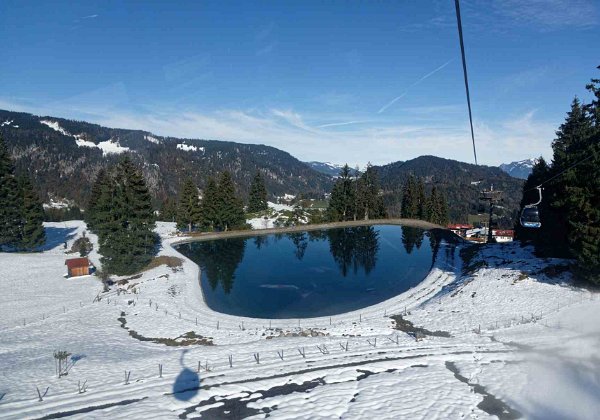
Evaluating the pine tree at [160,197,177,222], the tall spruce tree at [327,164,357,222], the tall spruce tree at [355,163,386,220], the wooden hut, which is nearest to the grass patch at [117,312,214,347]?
the wooden hut

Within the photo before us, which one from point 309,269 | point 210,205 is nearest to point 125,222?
point 309,269

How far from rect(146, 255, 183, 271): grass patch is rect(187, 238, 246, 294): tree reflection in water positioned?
2.66 metres

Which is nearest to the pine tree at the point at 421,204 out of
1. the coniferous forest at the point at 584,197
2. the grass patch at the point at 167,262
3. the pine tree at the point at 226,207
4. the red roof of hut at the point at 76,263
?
the pine tree at the point at 226,207

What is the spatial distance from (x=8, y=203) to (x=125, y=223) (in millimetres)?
17786

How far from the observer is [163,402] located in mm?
13266

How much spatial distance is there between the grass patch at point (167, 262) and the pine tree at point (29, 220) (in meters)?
17.9

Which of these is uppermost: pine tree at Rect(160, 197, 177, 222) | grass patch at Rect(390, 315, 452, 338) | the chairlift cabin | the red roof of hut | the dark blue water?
pine tree at Rect(160, 197, 177, 222)

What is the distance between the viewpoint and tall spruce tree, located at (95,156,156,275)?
1577 inches

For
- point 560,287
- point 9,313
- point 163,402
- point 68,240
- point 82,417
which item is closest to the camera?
point 82,417

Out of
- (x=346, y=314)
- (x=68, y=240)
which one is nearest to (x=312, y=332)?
(x=346, y=314)

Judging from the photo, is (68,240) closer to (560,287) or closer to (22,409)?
(22,409)

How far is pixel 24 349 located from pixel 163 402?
13.5 m

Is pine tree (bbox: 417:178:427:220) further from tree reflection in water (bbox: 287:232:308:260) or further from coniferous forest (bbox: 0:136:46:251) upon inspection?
coniferous forest (bbox: 0:136:46:251)

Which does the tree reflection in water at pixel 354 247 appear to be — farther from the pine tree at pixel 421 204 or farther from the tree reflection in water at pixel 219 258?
the pine tree at pixel 421 204
